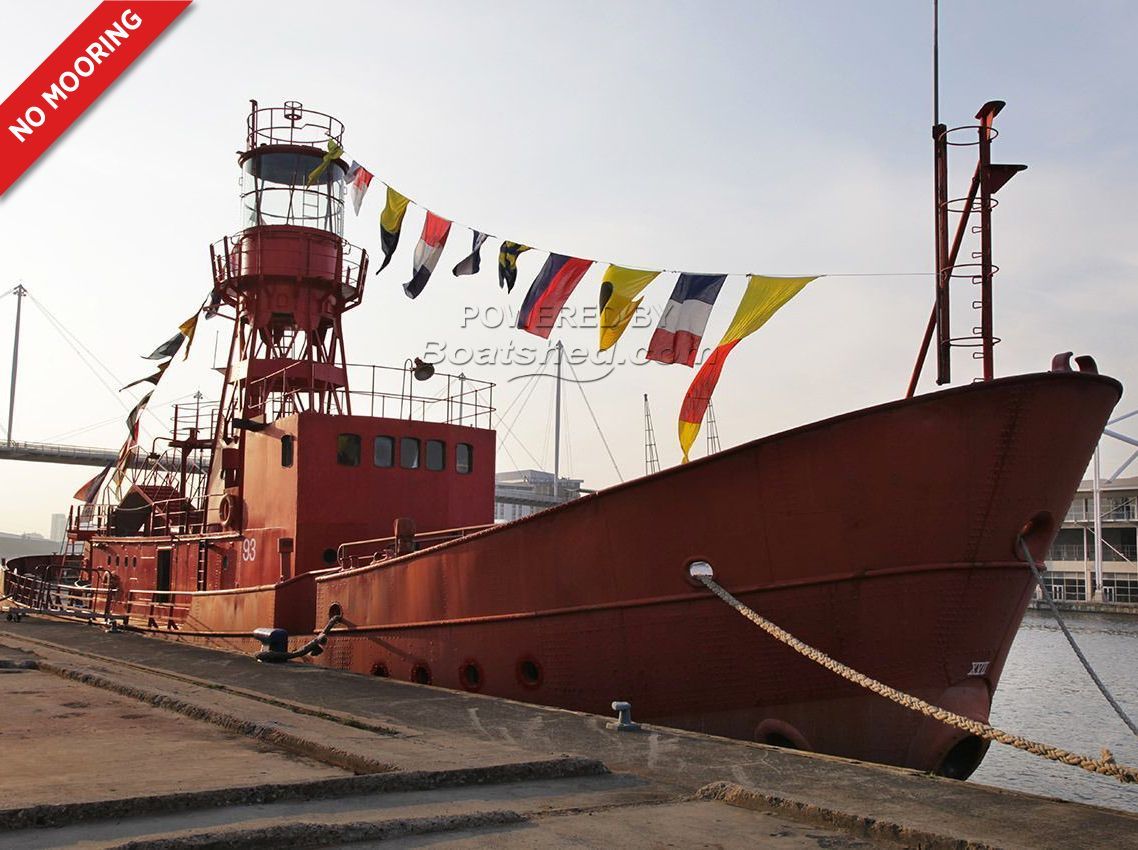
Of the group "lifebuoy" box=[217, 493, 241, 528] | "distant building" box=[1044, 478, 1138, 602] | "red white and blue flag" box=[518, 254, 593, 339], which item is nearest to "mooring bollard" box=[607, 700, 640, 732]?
"red white and blue flag" box=[518, 254, 593, 339]

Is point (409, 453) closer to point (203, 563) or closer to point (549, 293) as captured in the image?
point (549, 293)

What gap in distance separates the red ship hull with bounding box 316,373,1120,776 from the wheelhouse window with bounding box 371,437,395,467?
6173mm

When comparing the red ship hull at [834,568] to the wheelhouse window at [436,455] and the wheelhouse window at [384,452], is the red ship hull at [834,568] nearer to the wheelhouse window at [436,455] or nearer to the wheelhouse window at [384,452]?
the wheelhouse window at [384,452]

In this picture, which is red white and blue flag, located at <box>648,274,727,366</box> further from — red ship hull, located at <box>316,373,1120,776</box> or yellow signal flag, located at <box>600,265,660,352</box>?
red ship hull, located at <box>316,373,1120,776</box>

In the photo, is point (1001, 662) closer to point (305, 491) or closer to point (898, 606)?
point (898, 606)

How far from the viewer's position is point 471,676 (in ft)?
36.6

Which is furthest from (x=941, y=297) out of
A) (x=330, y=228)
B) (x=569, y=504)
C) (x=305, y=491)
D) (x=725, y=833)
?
(x=330, y=228)

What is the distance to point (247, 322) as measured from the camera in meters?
19.2

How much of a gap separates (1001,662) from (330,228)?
14588 millimetres

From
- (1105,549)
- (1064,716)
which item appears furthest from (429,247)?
(1105,549)

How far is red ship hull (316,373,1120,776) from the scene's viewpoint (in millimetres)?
8359

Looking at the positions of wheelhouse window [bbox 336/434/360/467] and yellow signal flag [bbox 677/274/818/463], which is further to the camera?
wheelhouse window [bbox 336/434/360/467]

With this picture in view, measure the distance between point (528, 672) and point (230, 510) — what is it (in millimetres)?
7820

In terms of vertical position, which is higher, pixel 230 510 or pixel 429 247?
pixel 429 247
